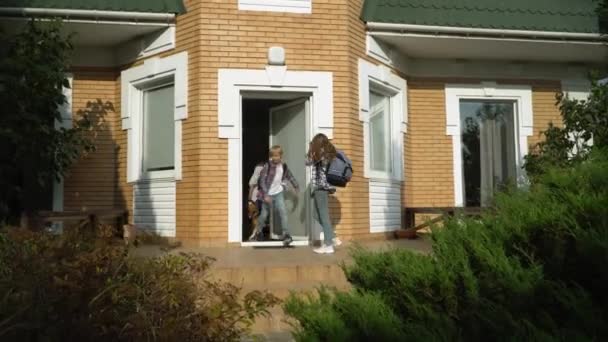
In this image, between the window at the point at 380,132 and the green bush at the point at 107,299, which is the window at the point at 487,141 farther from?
the green bush at the point at 107,299

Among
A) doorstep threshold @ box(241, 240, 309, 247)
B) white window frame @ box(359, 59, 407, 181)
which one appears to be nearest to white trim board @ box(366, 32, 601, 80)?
white window frame @ box(359, 59, 407, 181)

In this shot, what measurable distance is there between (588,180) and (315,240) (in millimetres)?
6293

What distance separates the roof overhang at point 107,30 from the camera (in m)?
9.06

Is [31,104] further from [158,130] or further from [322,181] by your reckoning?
[322,181]

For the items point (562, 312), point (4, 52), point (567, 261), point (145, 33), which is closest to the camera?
point (562, 312)

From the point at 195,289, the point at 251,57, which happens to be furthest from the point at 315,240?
the point at 195,289

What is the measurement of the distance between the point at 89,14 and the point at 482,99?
6.87 meters

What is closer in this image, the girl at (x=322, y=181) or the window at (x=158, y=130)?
the girl at (x=322, y=181)

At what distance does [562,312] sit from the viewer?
8.70ft

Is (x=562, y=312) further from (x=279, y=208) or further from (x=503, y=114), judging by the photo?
(x=503, y=114)

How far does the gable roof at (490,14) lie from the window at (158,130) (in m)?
3.42

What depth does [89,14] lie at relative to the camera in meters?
9.16

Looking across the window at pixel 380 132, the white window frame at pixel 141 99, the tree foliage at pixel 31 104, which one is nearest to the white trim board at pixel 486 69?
the window at pixel 380 132

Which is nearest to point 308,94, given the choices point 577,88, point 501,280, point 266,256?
point 266,256
